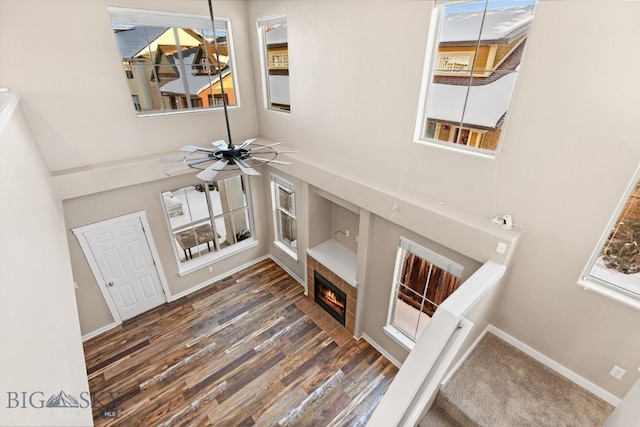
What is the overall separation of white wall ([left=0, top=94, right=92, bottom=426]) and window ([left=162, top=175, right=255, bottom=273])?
2724 mm

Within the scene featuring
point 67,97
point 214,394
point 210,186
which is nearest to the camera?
point 67,97

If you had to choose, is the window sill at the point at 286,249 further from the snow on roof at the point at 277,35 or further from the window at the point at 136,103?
the snow on roof at the point at 277,35

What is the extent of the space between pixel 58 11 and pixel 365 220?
4937 mm

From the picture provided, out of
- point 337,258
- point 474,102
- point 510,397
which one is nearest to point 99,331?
point 337,258

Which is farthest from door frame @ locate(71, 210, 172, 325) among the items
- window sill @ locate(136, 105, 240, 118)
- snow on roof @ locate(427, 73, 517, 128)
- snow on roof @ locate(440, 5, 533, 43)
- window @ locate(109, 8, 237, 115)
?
snow on roof @ locate(440, 5, 533, 43)

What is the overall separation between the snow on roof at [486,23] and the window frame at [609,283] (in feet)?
5.24

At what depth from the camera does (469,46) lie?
2871 millimetres

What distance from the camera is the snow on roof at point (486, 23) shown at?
2551mm

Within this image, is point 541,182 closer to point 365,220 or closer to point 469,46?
point 469,46

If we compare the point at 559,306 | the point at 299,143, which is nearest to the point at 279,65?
the point at 299,143

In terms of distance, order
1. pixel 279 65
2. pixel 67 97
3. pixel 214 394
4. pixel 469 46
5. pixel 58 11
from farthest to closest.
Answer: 1. pixel 279 65
2. pixel 214 394
3. pixel 67 97
4. pixel 58 11
5. pixel 469 46

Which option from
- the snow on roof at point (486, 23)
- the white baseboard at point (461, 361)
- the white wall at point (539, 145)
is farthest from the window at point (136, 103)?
the white baseboard at point (461, 361)

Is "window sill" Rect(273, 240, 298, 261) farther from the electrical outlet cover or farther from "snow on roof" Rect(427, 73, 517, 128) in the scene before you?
the electrical outlet cover

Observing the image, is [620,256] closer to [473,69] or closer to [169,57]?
[473,69]
